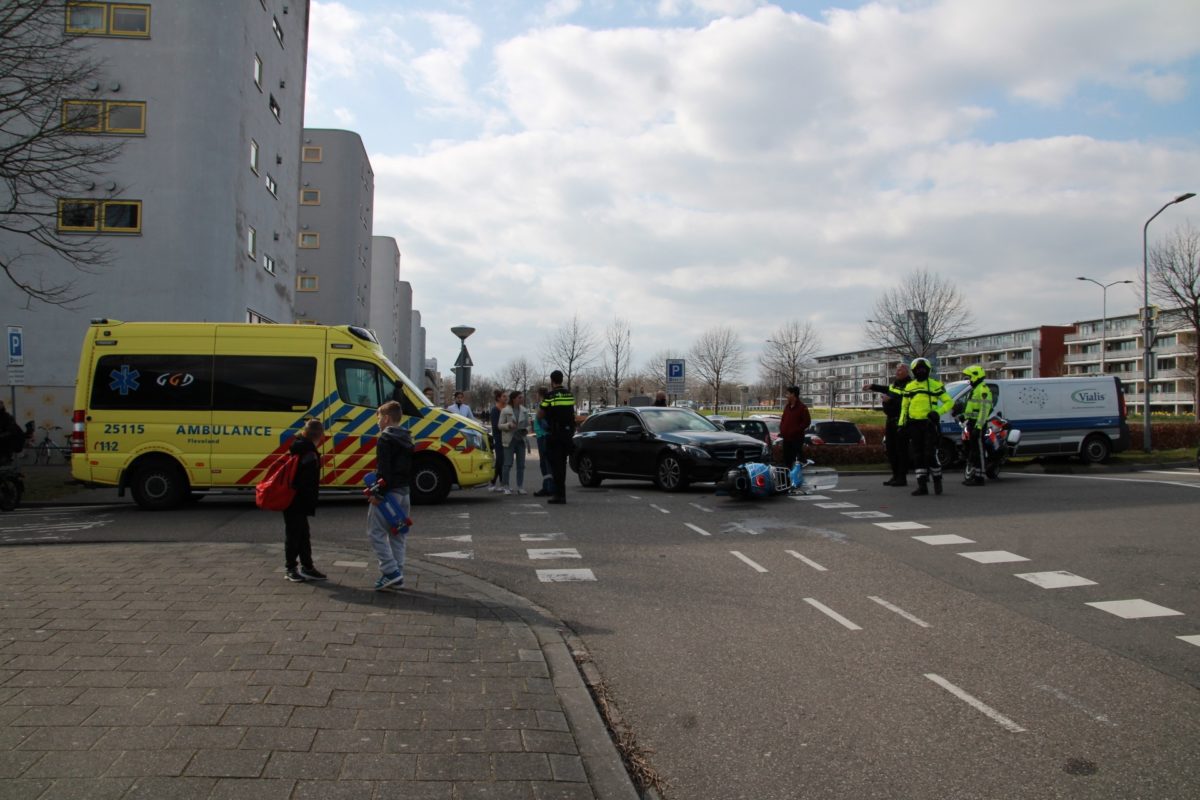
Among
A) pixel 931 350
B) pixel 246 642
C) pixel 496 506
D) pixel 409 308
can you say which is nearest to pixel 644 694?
pixel 246 642

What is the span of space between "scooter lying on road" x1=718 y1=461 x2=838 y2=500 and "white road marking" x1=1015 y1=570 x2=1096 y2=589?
5.46 meters

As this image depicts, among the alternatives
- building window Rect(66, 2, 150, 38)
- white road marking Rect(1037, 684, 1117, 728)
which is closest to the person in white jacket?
white road marking Rect(1037, 684, 1117, 728)

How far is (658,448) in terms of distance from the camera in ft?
50.1

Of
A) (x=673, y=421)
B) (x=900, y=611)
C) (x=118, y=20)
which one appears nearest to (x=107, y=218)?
(x=118, y=20)

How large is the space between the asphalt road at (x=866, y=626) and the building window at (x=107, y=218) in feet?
46.7

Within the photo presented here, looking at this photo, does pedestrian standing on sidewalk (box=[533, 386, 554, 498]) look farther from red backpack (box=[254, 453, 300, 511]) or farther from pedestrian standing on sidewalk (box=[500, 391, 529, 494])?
red backpack (box=[254, 453, 300, 511])

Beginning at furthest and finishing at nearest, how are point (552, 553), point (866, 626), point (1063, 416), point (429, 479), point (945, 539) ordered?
point (1063, 416)
point (429, 479)
point (945, 539)
point (552, 553)
point (866, 626)

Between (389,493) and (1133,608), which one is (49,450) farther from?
(1133,608)

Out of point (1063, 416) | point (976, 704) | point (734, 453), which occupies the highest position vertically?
point (1063, 416)

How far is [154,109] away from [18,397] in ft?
29.0

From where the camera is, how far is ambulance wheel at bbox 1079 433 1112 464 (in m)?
21.5

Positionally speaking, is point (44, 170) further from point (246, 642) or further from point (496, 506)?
point (246, 642)

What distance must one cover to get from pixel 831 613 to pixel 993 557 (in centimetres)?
295

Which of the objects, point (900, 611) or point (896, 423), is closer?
point (900, 611)
